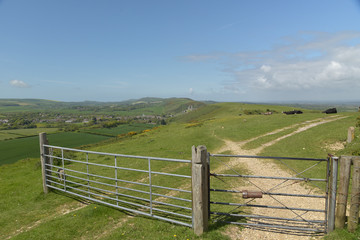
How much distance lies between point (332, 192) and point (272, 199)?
4502 millimetres

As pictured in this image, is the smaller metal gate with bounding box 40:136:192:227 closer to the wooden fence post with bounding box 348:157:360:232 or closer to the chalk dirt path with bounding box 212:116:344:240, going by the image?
the chalk dirt path with bounding box 212:116:344:240

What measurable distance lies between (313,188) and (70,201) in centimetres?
1370

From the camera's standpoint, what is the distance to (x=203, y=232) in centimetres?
659

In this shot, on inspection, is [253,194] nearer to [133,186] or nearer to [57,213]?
[133,186]

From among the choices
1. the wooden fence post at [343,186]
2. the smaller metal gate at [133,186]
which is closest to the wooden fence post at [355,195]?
the wooden fence post at [343,186]

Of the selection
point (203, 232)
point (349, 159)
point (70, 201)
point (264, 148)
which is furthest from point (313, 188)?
point (70, 201)

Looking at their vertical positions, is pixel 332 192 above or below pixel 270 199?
above

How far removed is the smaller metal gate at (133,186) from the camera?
7.59 meters

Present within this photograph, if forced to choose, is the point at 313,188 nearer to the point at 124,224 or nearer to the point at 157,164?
the point at 124,224

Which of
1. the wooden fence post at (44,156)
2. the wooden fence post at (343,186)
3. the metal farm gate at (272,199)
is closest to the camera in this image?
the wooden fence post at (343,186)

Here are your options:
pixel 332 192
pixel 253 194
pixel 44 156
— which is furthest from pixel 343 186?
pixel 44 156

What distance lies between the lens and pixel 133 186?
41.1ft

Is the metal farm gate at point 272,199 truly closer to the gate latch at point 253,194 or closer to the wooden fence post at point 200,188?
the gate latch at point 253,194

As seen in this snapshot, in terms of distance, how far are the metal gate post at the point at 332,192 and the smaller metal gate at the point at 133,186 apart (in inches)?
183
